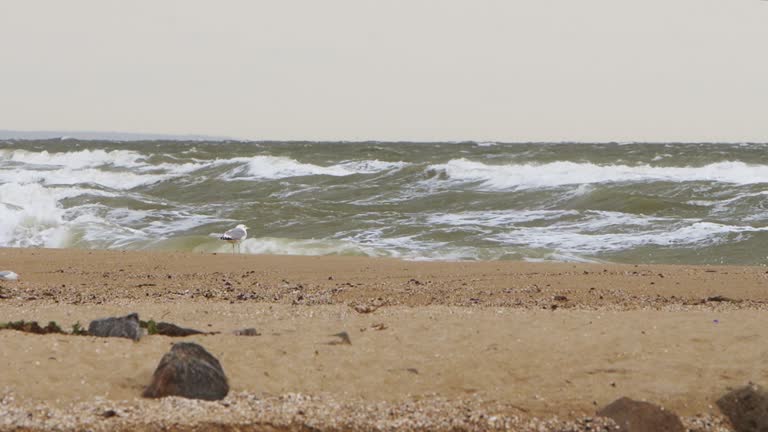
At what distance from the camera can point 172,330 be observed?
7.13m

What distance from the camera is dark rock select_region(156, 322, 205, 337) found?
23.3 feet

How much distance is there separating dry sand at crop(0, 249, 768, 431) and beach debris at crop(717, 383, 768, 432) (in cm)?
9

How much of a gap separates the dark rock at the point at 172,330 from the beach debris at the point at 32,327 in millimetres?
639

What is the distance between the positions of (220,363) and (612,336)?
8.83 ft

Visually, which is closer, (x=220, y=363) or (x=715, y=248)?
(x=220, y=363)

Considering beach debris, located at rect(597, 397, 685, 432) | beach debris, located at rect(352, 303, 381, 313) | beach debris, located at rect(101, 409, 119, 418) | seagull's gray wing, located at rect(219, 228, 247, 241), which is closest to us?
beach debris, located at rect(101, 409, 119, 418)

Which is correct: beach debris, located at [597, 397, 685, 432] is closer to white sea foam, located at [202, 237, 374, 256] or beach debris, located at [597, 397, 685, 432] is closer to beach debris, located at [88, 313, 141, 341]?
beach debris, located at [88, 313, 141, 341]

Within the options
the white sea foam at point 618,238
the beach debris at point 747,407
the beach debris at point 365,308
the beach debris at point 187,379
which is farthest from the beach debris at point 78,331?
the white sea foam at point 618,238

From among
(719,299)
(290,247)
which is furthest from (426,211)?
(719,299)

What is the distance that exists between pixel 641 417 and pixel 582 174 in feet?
82.7

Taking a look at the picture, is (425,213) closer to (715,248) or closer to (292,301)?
(715,248)

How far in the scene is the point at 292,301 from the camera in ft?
31.3

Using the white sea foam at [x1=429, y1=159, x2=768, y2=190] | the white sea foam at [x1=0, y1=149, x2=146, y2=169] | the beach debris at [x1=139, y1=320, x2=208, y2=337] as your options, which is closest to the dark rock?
the beach debris at [x1=139, y1=320, x2=208, y2=337]

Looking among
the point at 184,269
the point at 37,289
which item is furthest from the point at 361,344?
the point at 184,269
